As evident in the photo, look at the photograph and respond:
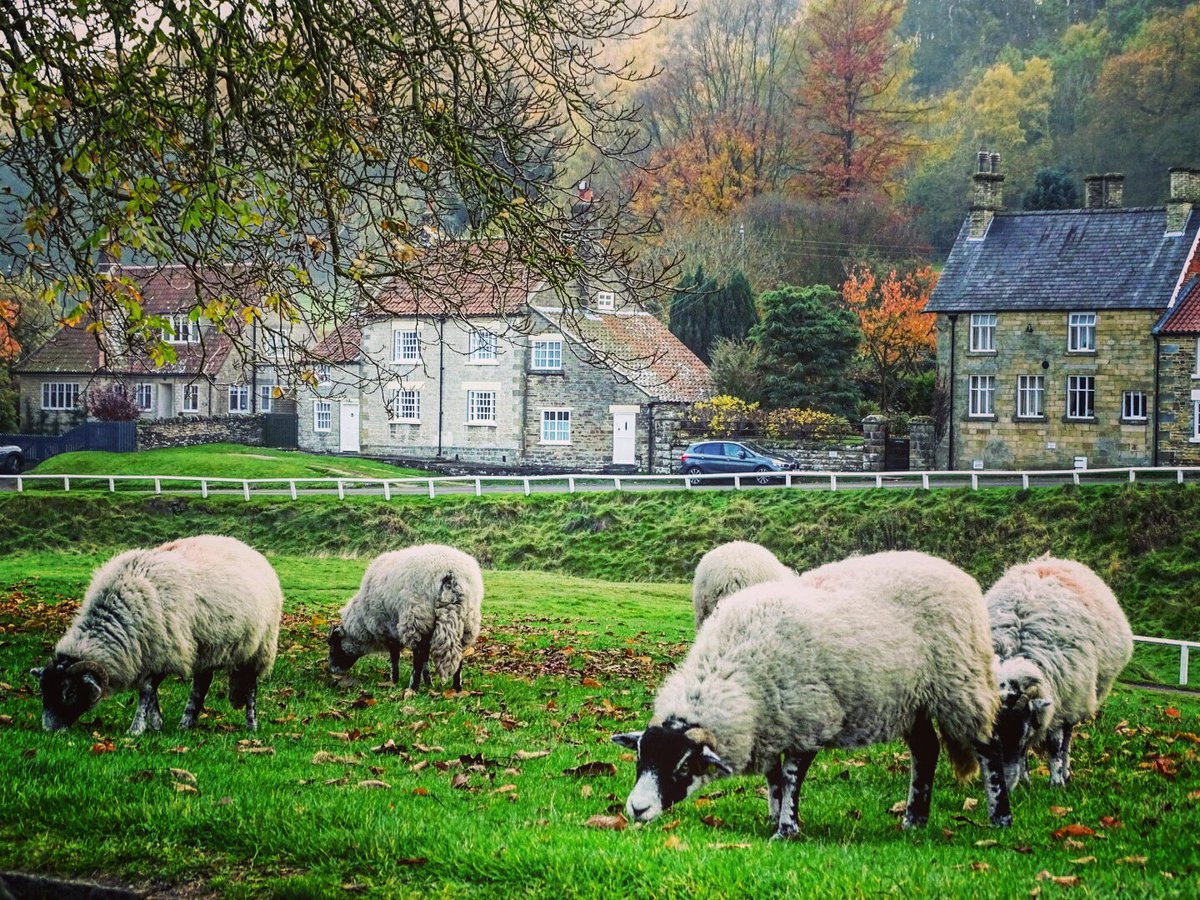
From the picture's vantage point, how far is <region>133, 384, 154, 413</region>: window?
2682 inches

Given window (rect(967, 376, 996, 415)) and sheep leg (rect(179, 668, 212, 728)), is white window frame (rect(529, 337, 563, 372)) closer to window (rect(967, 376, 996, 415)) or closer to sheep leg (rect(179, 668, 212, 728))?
window (rect(967, 376, 996, 415))

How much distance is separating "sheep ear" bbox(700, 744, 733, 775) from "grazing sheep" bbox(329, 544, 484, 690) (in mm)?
7483

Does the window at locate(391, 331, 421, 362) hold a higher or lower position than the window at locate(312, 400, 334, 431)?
higher

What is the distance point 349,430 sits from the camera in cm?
6188

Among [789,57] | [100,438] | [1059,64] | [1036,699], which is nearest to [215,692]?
[1036,699]

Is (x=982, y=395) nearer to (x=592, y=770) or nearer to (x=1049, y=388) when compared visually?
(x=1049, y=388)

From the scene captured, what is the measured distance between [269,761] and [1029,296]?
47498 millimetres

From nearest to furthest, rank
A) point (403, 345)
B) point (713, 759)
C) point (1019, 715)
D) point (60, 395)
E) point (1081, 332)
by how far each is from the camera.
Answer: point (713, 759), point (1019, 715), point (1081, 332), point (403, 345), point (60, 395)

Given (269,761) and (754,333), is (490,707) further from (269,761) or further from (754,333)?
(754,333)

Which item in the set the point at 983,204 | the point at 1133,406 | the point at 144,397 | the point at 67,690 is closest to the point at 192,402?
the point at 144,397

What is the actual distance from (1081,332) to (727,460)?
15327 millimetres

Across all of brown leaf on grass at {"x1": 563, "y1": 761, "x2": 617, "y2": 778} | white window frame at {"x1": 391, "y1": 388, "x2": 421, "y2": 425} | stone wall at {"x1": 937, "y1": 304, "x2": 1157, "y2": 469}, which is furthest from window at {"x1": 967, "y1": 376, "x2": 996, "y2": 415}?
brown leaf on grass at {"x1": 563, "y1": 761, "x2": 617, "y2": 778}

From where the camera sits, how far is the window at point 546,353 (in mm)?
57125

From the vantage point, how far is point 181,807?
8727 millimetres
